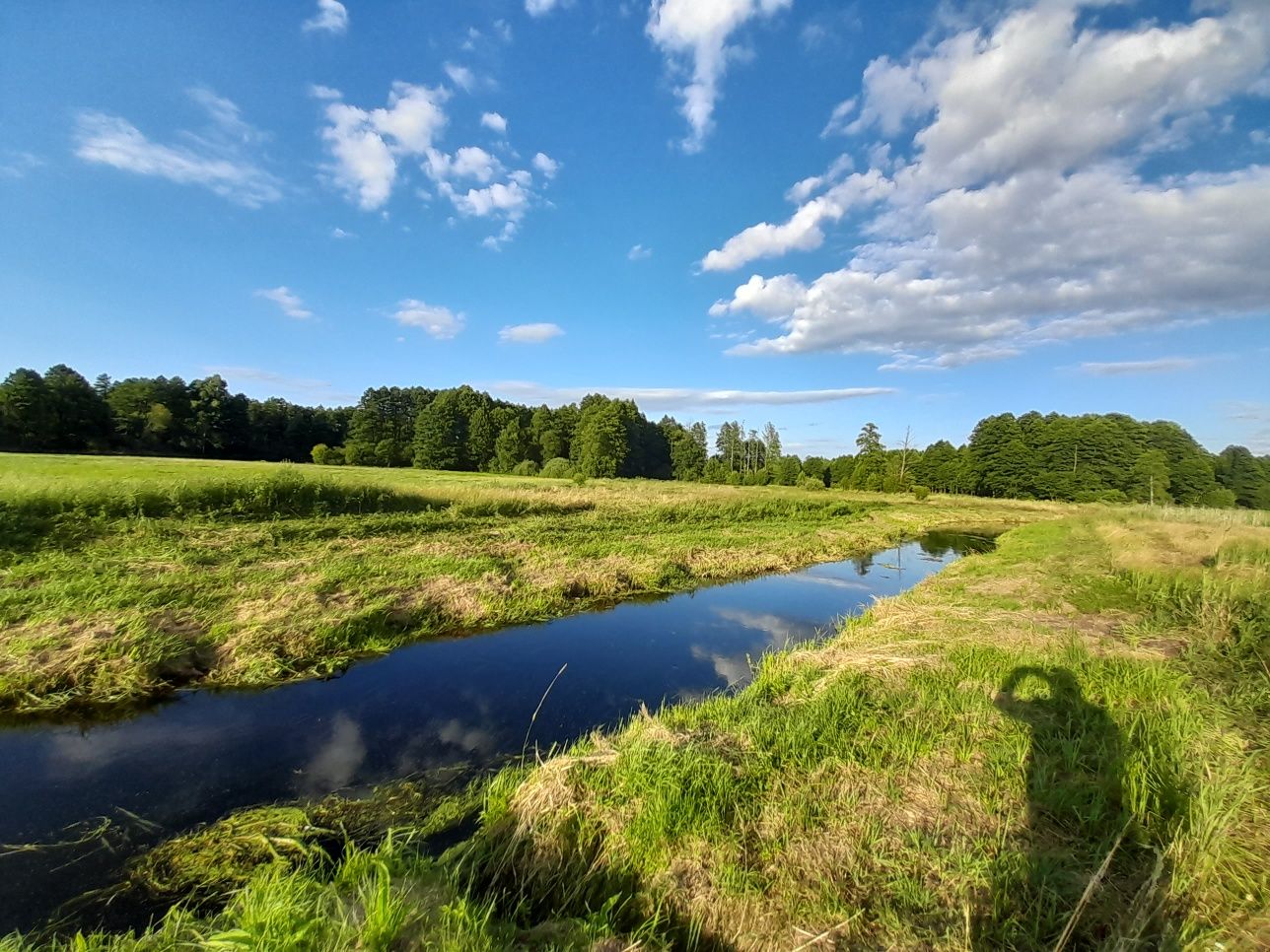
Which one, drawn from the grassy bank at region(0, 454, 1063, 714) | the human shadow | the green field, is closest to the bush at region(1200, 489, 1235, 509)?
the grassy bank at region(0, 454, 1063, 714)

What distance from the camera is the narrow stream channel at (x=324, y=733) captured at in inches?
203

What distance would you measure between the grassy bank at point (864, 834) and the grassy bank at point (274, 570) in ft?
16.9

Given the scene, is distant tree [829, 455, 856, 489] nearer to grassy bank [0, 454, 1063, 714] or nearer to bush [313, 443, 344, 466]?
grassy bank [0, 454, 1063, 714]

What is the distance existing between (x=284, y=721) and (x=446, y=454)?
71.0m

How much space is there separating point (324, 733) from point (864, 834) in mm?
7209

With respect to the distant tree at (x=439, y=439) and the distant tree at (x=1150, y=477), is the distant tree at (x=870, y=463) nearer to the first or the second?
the distant tree at (x=1150, y=477)

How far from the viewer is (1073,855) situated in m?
3.89

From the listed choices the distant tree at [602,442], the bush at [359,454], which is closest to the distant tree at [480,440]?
the distant tree at [602,442]

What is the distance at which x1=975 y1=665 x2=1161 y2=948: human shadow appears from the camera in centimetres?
331

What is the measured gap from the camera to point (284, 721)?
761 cm

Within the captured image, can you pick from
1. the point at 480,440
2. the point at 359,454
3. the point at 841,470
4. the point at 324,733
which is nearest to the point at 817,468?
the point at 841,470

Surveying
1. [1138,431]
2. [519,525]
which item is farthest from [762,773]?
[1138,431]

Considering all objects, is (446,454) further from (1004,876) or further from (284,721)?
(1004,876)

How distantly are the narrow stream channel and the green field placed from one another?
2.18 ft
